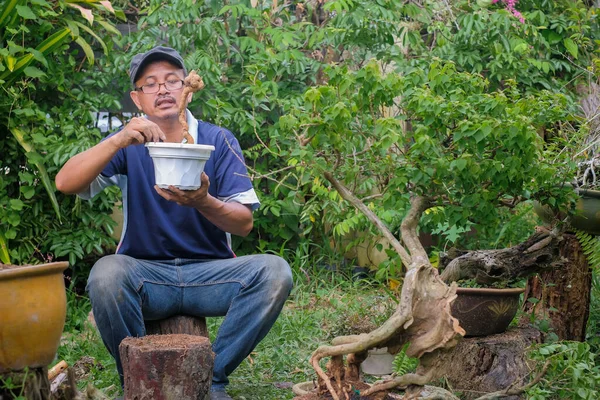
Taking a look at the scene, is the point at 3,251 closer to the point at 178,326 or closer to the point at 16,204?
the point at 16,204

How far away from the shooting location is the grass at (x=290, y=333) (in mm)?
4152

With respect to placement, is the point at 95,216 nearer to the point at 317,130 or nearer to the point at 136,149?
the point at 136,149

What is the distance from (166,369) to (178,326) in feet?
1.75

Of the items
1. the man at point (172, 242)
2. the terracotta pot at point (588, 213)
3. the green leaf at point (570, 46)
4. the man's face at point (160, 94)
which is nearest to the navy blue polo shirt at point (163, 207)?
the man at point (172, 242)

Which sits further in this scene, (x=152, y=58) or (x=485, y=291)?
(x=485, y=291)

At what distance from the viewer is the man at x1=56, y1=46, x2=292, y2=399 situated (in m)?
3.32

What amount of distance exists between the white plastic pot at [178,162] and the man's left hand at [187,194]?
6cm

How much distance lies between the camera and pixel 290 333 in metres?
5.10

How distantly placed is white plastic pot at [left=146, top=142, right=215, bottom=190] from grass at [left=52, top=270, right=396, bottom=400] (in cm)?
118

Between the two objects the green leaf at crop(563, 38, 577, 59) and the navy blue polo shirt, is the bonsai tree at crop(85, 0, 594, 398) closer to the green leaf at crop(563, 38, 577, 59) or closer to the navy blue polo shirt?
the green leaf at crop(563, 38, 577, 59)

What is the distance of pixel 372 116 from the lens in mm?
3924

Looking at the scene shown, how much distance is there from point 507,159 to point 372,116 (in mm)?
688

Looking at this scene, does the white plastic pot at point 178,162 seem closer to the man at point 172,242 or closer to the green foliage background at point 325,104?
the man at point 172,242

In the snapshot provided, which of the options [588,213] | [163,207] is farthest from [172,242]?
[588,213]
